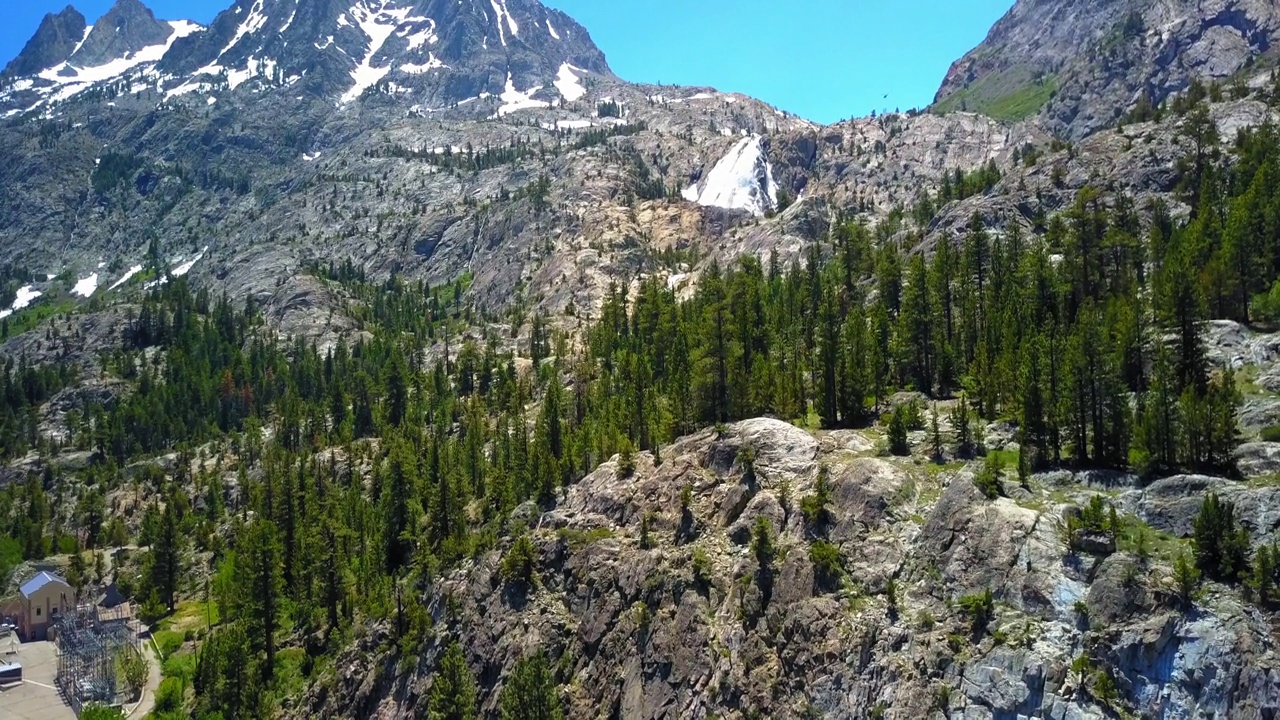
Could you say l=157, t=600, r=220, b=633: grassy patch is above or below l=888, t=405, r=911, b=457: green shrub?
below

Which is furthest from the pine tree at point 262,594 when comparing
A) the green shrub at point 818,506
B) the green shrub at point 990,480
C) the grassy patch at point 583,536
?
the green shrub at point 990,480

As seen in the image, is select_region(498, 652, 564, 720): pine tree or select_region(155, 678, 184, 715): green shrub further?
select_region(155, 678, 184, 715): green shrub

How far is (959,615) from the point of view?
5462 cm

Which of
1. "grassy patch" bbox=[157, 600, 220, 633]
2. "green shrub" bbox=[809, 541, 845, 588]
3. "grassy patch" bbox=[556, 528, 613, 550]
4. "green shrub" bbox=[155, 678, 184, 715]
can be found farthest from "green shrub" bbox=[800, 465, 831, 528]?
"grassy patch" bbox=[157, 600, 220, 633]

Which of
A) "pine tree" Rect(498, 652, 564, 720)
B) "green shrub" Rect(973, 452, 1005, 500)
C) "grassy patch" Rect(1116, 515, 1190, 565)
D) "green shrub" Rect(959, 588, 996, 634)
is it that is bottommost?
"pine tree" Rect(498, 652, 564, 720)

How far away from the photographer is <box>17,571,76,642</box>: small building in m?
117

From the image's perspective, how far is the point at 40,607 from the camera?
11706cm

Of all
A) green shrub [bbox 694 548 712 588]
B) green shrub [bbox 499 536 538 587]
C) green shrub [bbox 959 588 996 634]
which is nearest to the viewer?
green shrub [bbox 959 588 996 634]

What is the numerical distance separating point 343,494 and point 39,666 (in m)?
41.1

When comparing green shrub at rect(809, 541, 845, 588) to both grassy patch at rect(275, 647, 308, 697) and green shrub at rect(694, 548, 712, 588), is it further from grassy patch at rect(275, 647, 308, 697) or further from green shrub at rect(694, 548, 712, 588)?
grassy patch at rect(275, 647, 308, 697)

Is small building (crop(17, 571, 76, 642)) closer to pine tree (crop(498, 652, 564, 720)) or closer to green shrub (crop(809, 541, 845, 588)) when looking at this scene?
pine tree (crop(498, 652, 564, 720))

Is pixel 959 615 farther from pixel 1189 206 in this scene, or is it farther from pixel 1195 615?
pixel 1189 206

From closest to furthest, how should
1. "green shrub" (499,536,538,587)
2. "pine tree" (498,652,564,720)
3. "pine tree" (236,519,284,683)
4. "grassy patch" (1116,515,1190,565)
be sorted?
"grassy patch" (1116,515,1190,565) → "pine tree" (498,652,564,720) → "green shrub" (499,536,538,587) → "pine tree" (236,519,284,683)

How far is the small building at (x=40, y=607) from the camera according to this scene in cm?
11681
